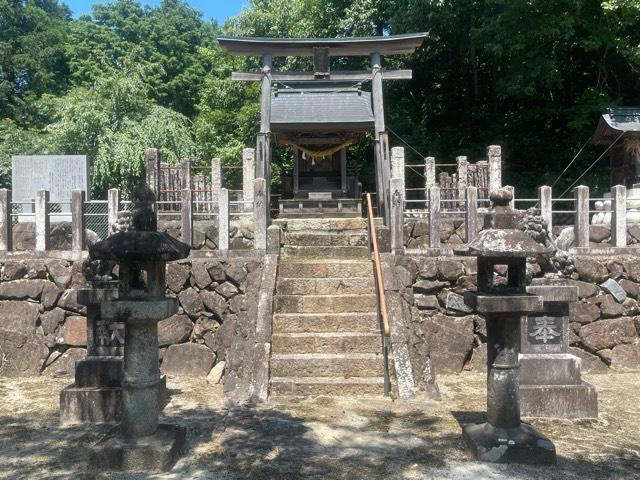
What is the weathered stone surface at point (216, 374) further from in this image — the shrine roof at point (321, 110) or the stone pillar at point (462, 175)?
the stone pillar at point (462, 175)

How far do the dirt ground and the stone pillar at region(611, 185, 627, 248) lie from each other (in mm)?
3120

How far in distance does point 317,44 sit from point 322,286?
611 centimetres

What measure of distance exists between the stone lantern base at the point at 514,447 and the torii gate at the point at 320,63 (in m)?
6.92

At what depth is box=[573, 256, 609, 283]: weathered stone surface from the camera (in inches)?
339

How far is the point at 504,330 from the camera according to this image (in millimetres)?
4684

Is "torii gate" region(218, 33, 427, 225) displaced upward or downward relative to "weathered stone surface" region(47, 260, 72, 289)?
upward

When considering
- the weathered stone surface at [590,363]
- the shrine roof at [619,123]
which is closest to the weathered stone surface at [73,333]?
the weathered stone surface at [590,363]

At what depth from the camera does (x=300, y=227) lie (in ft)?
36.0

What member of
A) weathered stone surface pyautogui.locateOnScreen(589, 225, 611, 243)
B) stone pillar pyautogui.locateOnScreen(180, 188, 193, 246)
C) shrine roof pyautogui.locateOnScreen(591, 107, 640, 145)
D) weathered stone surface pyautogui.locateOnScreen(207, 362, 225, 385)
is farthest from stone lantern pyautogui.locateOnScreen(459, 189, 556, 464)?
shrine roof pyautogui.locateOnScreen(591, 107, 640, 145)

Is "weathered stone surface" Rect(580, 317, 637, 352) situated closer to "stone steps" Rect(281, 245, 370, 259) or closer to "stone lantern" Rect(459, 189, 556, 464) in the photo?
"stone steps" Rect(281, 245, 370, 259)

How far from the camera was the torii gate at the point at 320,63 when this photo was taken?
1112 cm

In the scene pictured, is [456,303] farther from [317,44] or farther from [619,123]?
[619,123]

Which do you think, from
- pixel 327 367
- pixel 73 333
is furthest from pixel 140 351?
pixel 73 333

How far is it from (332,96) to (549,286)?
7.76m
